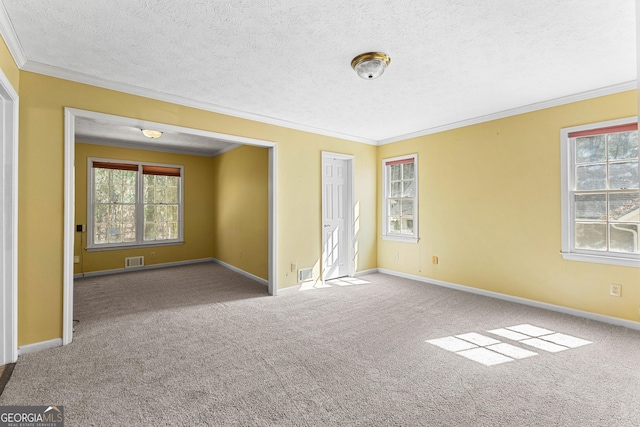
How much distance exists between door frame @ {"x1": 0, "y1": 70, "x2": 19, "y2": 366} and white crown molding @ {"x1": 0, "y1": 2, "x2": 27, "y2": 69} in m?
0.31

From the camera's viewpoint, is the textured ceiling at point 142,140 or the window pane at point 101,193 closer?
the textured ceiling at point 142,140

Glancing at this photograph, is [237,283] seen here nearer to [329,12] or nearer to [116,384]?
[116,384]

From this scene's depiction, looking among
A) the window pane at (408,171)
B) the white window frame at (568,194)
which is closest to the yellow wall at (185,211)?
the window pane at (408,171)

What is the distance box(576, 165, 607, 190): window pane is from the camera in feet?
11.2

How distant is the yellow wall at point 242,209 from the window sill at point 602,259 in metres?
4.19

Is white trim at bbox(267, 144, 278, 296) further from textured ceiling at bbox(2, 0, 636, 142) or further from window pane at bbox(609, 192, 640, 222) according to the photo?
window pane at bbox(609, 192, 640, 222)

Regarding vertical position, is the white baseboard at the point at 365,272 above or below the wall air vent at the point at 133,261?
below

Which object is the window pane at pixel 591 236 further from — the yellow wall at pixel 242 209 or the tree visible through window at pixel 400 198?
the yellow wall at pixel 242 209

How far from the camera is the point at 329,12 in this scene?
206 cm

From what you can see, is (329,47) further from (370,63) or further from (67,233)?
(67,233)

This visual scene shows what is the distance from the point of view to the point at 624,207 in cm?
330

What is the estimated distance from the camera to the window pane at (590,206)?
3.44 metres

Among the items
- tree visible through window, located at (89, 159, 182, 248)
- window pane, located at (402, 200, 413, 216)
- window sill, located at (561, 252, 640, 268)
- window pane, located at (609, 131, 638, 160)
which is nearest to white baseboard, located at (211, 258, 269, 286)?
tree visible through window, located at (89, 159, 182, 248)

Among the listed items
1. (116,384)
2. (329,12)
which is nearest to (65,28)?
(329,12)
